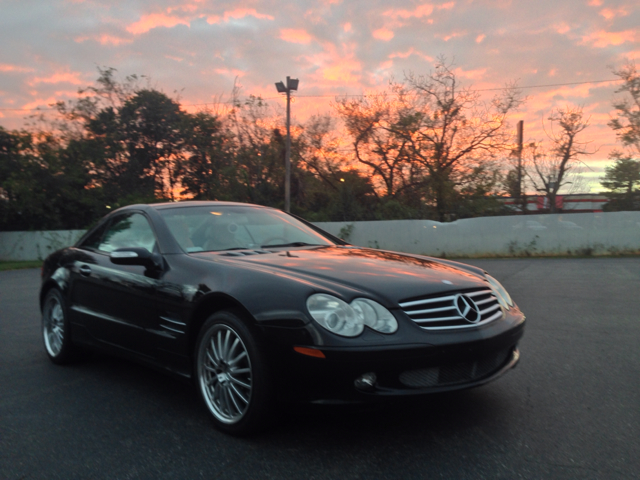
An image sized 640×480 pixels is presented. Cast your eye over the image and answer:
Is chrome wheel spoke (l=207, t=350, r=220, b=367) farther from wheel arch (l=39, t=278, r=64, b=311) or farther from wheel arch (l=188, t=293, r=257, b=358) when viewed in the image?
wheel arch (l=39, t=278, r=64, b=311)

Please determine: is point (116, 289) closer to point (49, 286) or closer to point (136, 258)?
point (136, 258)

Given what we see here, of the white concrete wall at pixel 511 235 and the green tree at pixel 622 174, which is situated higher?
the green tree at pixel 622 174

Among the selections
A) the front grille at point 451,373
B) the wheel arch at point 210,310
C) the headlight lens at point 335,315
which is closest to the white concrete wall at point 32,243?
the wheel arch at point 210,310

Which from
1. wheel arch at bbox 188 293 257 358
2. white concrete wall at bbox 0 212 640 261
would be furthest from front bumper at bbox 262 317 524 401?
→ white concrete wall at bbox 0 212 640 261

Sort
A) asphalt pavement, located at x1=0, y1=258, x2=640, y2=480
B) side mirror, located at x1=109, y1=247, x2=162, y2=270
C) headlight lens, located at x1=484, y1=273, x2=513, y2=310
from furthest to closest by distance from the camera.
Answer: side mirror, located at x1=109, y1=247, x2=162, y2=270 → headlight lens, located at x1=484, y1=273, x2=513, y2=310 → asphalt pavement, located at x1=0, y1=258, x2=640, y2=480

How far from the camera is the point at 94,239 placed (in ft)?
17.0

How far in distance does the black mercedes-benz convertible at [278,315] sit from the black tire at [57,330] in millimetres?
348

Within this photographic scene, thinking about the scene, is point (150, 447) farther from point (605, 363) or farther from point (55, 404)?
point (605, 363)

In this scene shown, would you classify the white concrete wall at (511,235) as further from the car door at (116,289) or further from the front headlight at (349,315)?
the front headlight at (349,315)

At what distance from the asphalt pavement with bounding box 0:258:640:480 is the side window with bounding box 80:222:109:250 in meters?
1.07

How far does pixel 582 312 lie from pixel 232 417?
5.65m

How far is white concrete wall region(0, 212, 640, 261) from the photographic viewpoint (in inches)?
794

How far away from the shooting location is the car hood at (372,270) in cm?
321

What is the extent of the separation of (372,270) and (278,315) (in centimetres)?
78
